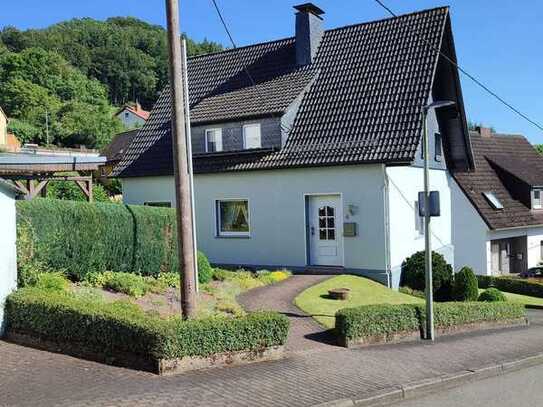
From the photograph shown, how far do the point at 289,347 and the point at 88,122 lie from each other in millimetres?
65315

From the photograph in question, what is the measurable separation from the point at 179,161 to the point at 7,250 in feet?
11.4

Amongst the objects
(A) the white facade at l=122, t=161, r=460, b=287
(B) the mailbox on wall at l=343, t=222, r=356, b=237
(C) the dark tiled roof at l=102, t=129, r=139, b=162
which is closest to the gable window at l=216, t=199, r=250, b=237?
(A) the white facade at l=122, t=161, r=460, b=287

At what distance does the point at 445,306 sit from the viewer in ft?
46.9

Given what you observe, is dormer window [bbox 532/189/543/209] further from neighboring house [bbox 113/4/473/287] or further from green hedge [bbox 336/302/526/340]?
green hedge [bbox 336/302/526/340]

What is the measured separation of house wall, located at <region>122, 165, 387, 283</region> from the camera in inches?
729

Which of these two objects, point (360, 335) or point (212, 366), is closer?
point (212, 366)

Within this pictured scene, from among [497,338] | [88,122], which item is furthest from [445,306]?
[88,122]

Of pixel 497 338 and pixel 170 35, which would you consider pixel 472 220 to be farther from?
pixel 170 35

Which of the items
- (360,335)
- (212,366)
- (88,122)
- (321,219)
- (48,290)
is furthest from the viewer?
(88,122)

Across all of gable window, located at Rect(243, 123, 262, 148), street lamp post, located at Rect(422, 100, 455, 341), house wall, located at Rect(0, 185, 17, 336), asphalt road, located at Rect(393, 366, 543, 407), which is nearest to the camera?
asphalt road, located at Rect(393, 366, 543, 407)

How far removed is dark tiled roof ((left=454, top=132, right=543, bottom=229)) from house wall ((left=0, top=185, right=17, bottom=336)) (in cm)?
2223

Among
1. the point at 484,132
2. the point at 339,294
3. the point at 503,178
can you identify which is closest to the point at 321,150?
the point at 339,294

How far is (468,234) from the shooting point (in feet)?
93.6

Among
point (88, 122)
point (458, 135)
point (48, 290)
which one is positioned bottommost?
point (48, 290)
